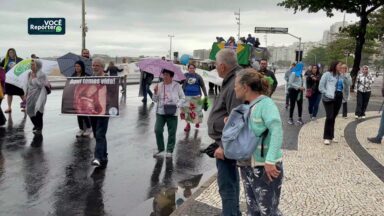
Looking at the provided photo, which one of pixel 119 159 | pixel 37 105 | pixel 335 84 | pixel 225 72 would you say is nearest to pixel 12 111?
pixel 37 105

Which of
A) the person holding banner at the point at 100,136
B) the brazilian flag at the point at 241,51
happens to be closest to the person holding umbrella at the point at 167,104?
the person holding banner at the point at 100,136

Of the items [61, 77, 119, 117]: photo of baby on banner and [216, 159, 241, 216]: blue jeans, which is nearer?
[216, 159, 241, 216]: blue jeans

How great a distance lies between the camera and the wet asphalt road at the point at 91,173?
16.5 ft

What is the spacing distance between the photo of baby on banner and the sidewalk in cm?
215

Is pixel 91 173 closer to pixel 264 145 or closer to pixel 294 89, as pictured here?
pixel 264 145

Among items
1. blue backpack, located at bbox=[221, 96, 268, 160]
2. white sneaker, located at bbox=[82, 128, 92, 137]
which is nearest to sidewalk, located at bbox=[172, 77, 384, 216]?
blue backpack, located at bbox=[221, 96, 268, 160]

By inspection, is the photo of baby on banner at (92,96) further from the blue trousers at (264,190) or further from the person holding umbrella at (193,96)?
the blue trousers at (264,190)

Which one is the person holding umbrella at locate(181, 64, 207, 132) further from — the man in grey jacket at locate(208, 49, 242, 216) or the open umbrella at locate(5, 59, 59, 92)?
the man in grey jacket at locate(208, 49, 242, 216)

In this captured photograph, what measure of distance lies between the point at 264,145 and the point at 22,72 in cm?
866

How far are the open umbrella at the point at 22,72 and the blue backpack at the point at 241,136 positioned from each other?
7123mm

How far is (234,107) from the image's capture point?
3.71 m

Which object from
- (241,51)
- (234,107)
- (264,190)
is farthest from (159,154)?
(241,51)

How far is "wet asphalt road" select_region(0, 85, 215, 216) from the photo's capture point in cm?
502

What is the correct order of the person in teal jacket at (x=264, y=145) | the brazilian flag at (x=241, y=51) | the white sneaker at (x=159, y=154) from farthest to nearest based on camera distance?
the brazilian flag at (x=241, y=51)
the white sneaker at (x=159, y=154)
the person in teal jacket at (x=264, y=145)
